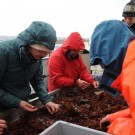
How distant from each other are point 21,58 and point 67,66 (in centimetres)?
134

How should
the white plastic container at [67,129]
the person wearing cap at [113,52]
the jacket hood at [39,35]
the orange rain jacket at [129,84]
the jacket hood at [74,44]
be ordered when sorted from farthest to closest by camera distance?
the jacket hood at [74,44]
the jacket hood at [39,35]
the white plastic container at [67,129]
the person wearing cap at [113,52]
the orange rain jacket at [129,84]

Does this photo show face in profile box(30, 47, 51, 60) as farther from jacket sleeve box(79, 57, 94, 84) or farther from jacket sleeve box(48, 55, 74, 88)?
jacket sleeve box(79, 57, 94, 84)

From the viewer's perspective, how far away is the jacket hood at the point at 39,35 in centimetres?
215

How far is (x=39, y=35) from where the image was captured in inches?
84.5

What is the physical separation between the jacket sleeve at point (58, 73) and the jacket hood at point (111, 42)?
179 cm

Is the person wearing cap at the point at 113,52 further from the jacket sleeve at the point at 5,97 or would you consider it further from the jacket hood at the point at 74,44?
the jacket hood at the point at 74,44

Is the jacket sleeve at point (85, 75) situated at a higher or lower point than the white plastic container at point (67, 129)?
lower

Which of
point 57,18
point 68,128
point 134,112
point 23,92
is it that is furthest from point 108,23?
point 57,18

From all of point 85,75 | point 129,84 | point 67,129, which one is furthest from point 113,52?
point 85,75

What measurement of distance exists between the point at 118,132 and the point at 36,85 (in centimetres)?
151

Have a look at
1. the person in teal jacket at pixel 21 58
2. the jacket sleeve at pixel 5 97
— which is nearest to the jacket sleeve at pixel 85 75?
the person in teal jacket at pixel 21 58

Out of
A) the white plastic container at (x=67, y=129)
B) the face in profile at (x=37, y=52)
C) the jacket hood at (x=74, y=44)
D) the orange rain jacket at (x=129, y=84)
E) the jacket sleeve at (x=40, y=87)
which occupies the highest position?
the orange rain jacket at (x=129, y=84)

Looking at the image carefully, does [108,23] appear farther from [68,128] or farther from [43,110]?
[43,110]

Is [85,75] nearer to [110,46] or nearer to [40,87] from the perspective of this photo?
[40,87]
